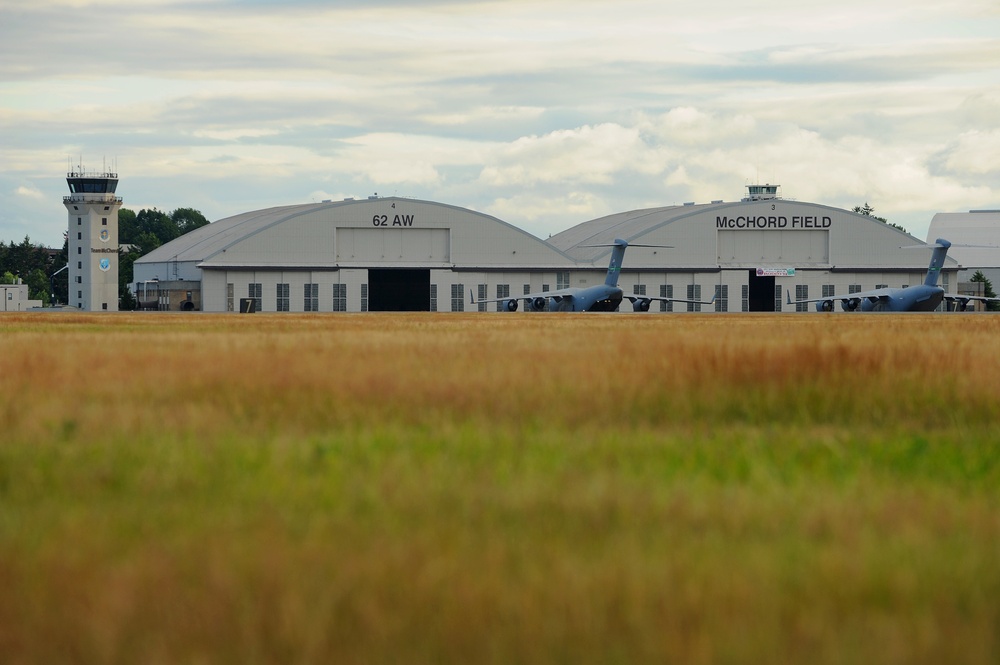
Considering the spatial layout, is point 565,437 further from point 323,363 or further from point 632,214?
point 632,214

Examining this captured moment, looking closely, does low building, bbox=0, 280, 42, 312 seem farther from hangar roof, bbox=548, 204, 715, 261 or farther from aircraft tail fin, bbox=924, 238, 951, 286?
aircraft tail fin, bbox=924, 238, 951, 286

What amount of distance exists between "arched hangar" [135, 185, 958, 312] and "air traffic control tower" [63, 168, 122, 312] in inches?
1068

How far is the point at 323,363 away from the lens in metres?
17.2

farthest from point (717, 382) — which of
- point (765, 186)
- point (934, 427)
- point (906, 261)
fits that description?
point (765, 186)

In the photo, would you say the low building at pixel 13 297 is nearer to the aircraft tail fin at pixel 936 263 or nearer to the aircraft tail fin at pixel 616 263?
the aircraft tail fin at pixel 616 263

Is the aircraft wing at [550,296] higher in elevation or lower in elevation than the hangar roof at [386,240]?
lower

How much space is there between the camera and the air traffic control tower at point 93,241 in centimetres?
15138

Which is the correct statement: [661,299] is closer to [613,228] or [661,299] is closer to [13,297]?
[613,228]

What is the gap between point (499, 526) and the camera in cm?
681

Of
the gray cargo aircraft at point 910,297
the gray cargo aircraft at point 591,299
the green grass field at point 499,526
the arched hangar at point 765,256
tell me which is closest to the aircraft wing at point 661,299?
the gray cargo aircraft at point 591,299

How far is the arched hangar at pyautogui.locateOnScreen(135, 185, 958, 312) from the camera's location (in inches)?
4478

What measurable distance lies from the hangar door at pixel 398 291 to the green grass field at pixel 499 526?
109 meters

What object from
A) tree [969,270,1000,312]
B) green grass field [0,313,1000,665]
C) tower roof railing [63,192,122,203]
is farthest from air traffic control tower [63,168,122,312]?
green grass field [0,313,1000,665]

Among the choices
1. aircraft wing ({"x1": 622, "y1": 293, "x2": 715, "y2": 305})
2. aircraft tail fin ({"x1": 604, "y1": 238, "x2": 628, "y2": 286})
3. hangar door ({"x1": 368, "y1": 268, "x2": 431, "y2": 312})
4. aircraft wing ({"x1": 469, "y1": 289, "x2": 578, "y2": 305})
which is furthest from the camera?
hangar door ({"x1": 368, "y1": 268, "x2": 431, "y2": 312})
